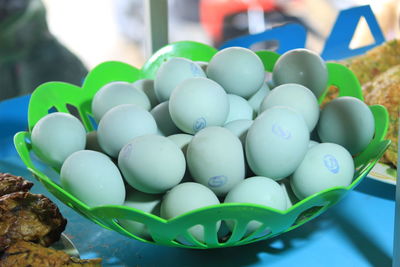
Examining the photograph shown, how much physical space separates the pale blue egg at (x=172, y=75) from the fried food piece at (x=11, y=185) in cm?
18

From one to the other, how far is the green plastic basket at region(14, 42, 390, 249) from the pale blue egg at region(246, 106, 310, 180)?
5 centimetres

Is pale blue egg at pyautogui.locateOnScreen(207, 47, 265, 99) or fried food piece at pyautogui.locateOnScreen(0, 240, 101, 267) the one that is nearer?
fried food piece at pyautogui.locateOnScreen(0, 240, 101, 267)

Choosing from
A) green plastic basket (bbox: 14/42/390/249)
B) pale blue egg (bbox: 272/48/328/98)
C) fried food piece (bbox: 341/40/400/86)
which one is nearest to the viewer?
green plastic basket (bbox: 14/42/390/249)

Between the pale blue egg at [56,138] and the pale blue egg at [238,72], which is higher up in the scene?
the pale blue egg at [238,72]

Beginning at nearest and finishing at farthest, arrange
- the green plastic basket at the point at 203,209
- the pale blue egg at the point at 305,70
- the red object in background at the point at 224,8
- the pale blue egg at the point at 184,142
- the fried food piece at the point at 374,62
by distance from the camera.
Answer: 1. the green plastic basket at the point at 203,209
2. the pale blue egg at the point at 184,142
3. the pale blue egg at the point at 305,70
4. the fried food piece at the point at 374,62
5. the red object in background at the point at 224,8

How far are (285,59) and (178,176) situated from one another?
0.24 m

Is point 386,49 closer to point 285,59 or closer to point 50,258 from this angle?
point 285,59

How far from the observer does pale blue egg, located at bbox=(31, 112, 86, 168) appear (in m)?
0.56

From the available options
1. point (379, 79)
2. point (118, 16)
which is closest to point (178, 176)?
point (379, 79)

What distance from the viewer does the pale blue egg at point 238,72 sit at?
617 mm

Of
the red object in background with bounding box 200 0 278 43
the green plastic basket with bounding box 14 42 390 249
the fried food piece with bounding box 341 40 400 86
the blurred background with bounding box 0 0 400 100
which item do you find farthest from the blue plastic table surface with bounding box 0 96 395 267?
the red object in background with bounding box 200 0 278 43

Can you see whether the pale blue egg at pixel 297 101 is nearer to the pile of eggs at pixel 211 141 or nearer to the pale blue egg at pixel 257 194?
the pile of eggs at pixel 211 141

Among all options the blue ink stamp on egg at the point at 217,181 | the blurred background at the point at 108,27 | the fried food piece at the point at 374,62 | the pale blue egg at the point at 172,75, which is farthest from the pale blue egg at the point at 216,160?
the blurred background at the point at 108,27

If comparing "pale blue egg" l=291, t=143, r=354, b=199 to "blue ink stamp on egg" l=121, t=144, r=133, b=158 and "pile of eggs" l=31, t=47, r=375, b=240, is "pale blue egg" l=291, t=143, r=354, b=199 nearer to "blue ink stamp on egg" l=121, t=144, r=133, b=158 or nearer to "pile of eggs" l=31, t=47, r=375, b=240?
"pile of eggs" l=31, t=47, r=375, b=240
